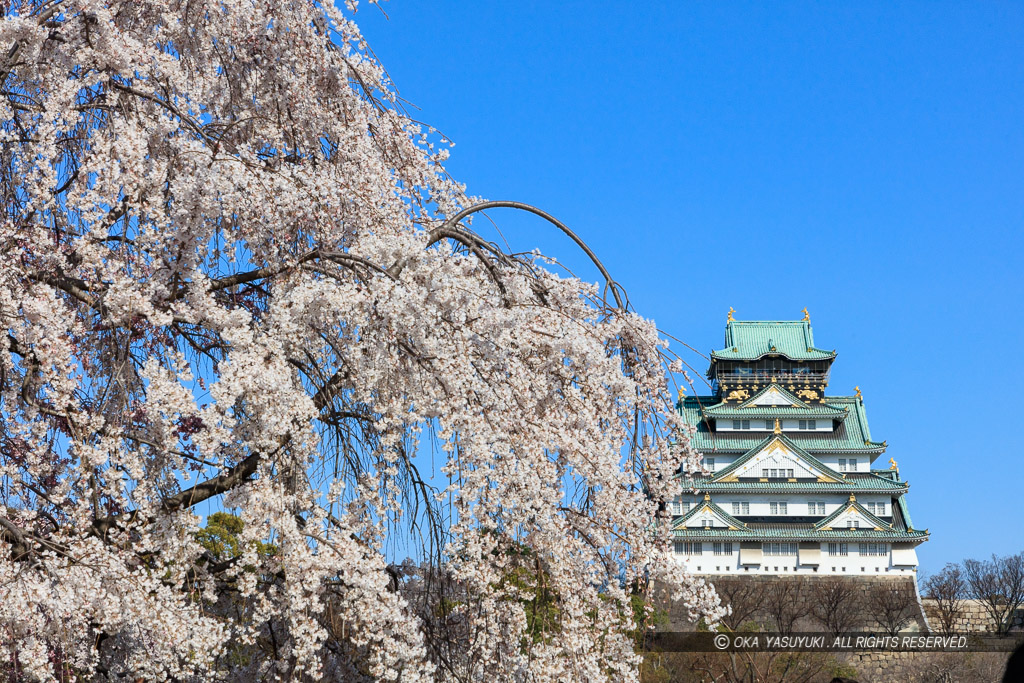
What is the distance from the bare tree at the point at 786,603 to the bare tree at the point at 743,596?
42 centimetres

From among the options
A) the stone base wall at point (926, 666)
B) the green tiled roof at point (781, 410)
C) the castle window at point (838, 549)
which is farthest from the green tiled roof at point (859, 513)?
the stone base wall at point (926, 666)

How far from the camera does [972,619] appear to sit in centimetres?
3706

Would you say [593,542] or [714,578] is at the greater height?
[714,578]

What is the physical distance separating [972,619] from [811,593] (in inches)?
246

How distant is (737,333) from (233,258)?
1782 inches

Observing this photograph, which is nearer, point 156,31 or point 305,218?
point 305,218

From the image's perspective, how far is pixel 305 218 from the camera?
4465mm

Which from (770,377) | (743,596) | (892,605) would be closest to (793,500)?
(892,605)

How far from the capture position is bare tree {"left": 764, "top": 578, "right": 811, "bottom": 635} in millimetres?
33469

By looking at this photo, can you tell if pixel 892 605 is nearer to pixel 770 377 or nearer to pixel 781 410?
pixel 781 410

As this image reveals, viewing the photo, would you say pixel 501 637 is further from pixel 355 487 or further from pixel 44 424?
pixel 44 424

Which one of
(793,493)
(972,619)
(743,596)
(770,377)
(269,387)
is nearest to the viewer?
(269,387)

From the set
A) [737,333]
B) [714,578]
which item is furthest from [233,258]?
[737,333]

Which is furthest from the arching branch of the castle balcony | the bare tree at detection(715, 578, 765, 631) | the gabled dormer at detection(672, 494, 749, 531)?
the castle balcony
